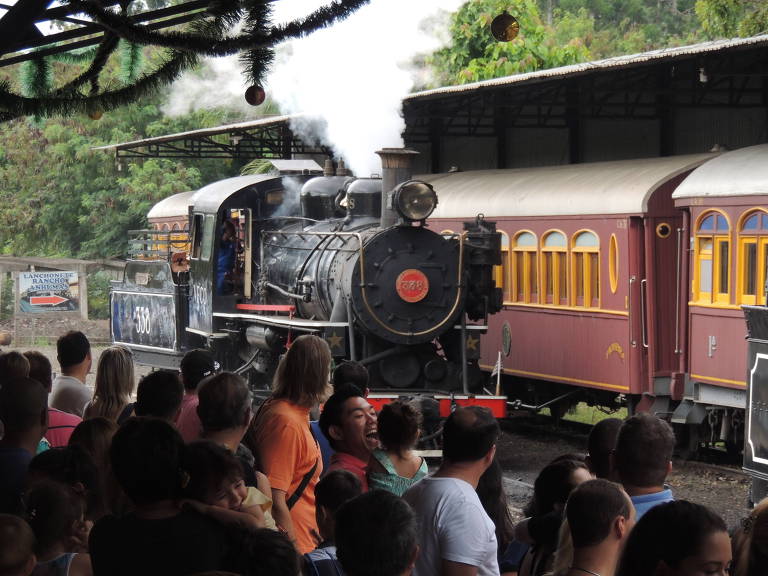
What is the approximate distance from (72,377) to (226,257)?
26.3 ft

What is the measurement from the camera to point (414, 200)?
11883 millimetres

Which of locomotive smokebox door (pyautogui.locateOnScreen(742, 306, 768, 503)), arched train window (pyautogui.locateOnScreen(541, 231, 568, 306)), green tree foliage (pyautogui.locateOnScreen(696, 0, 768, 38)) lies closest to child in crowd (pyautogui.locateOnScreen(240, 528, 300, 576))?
locomotive smokebox door (pyautogui.locateOnScreen(742, 306, 768, 503))

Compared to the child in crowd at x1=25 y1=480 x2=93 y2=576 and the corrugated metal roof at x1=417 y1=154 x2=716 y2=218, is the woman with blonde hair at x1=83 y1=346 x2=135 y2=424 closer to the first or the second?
the child in crowd at x1=25 y1=480 x2=93 y2=576

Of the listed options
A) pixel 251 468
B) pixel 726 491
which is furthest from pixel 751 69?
A: pixel 251 468

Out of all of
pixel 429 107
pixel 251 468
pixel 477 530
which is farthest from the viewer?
pixel 429 107

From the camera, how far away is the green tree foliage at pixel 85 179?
3447cm

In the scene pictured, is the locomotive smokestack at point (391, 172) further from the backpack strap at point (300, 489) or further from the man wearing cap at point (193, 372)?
the backpack strap at point (300, 489)

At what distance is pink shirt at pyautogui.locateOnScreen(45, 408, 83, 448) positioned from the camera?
19.1ft

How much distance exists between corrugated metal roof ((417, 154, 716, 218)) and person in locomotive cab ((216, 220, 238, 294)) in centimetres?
299

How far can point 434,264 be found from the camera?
39.5 feet

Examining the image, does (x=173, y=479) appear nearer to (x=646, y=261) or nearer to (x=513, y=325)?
(x=646, y=261)

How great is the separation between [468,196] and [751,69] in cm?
385

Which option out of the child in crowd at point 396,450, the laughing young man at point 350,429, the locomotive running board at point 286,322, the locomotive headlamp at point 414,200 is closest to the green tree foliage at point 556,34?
the locomotive running board at point 286,322

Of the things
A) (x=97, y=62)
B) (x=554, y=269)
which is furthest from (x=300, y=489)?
(x=554, y=269)
